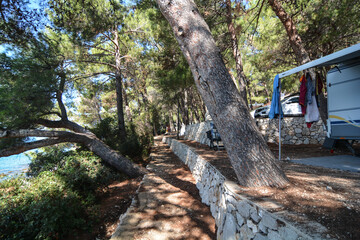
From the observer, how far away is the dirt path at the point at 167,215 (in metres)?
2.73

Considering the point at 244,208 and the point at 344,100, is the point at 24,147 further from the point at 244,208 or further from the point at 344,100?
the point at 344,100

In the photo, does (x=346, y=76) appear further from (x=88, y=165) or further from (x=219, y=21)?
(x=88, y=165)

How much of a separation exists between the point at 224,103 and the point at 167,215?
2.43 metres

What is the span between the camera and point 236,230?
80.7 inches

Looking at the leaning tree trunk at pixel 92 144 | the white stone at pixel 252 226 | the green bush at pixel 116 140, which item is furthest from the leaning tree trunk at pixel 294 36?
the green bush at pixel 116 140

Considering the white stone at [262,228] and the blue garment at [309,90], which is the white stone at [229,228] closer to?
the white stone at [262,228]

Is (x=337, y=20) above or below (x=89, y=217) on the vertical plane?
above

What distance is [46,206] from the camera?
2.77m

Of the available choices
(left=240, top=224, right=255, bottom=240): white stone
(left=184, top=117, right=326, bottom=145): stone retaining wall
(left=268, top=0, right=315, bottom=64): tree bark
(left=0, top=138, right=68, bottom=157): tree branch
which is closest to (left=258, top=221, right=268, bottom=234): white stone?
(left=240, top=224, right=255, bottom=240): white stone

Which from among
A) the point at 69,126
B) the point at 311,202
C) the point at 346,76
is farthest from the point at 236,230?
the point at 69,126

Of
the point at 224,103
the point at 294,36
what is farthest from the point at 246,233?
the point at 294,36

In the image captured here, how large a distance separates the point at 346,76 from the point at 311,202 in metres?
4.18

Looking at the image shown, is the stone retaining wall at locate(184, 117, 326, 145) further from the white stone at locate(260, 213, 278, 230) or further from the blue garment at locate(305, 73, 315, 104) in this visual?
the white stone at locate(260, 213, 278, 230)

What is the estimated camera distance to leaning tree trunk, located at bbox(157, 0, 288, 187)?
2225mm
